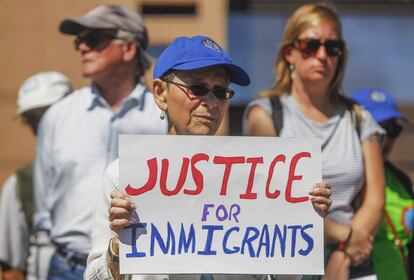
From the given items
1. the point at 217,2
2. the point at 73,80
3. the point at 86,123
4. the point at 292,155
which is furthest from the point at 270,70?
the point at 292,155

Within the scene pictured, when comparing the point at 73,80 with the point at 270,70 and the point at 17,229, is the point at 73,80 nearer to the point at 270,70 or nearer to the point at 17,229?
the point at 270,70

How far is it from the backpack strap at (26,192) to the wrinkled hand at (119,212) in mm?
3557

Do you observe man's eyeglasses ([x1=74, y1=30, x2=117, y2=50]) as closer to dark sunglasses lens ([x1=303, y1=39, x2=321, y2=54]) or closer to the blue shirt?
the blue shirt

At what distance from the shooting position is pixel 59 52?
1054 centimetres

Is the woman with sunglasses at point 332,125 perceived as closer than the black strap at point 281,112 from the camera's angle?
Yes

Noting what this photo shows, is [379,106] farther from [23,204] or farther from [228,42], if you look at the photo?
[228,42]

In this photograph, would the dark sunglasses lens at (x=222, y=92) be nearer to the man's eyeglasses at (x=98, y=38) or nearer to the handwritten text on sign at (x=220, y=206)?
the handwritten text on sign at (x=220, y=206)

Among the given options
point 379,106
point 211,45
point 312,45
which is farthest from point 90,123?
point 211,45

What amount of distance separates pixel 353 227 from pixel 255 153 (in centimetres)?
164

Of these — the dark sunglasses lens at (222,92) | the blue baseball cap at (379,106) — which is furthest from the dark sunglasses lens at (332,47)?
the dark sunglasses lens at (222,92)

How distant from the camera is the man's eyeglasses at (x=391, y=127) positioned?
6504 mm

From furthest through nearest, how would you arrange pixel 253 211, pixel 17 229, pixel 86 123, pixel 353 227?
pixel 17 229 → pixel 86 123 → pixel 353 227 → pixel 253 211

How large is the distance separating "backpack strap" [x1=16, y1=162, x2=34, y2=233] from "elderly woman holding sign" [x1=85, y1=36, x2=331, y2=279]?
322 cm

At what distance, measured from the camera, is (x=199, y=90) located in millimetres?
4035
